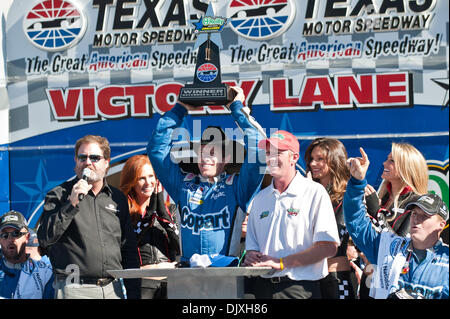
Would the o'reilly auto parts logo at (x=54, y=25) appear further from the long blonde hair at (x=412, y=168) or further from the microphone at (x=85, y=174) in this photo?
the long blonde hair at (x=412, y=168)

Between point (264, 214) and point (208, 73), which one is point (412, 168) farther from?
point (208, 73)

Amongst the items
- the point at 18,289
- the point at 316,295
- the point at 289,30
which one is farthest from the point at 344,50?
the point at 18,289

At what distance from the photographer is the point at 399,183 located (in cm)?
434

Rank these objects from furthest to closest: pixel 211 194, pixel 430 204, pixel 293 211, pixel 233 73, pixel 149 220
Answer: pixel 233 73, pixel 149 220, pixel 211 194, pixel 293 211, pixel 430 204

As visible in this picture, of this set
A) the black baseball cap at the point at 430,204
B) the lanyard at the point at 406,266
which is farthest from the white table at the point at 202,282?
the black baseball cap at the point at 430,204

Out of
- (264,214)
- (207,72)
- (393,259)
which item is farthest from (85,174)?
(393,259)

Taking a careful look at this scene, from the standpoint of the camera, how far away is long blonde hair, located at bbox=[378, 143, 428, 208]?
426cm

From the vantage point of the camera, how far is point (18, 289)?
446 centimetres

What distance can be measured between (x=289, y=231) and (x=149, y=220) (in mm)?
1106

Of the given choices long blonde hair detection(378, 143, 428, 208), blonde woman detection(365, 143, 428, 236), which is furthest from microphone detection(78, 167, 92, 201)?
long blonde hair detection(378, 143, 428, 208)

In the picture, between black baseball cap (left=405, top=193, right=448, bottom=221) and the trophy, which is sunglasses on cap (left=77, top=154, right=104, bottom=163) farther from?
black baseball cap (left=405, top=193, right=448, bottom=221)

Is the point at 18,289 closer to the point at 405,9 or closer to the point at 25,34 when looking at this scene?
the point at 25,34

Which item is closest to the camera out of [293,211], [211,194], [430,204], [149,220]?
[430,204]

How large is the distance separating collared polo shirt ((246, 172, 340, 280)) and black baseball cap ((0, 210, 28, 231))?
151 centimetres
